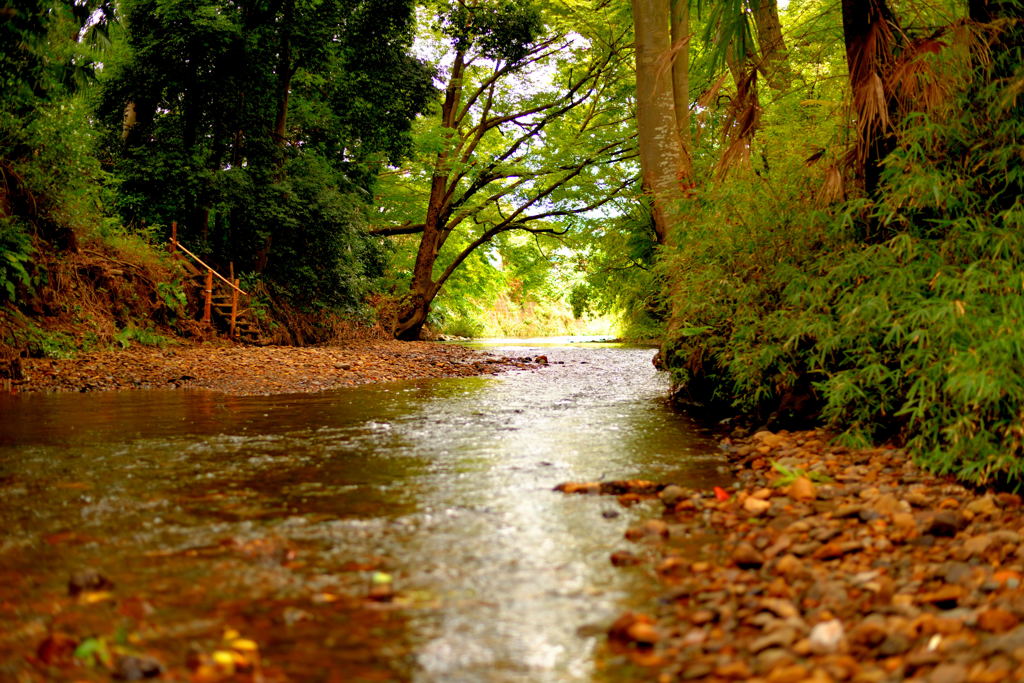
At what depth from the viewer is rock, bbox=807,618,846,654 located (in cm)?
179

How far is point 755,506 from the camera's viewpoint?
315cm

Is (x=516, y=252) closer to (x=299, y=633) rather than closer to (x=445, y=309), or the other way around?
(x=445, y=309)

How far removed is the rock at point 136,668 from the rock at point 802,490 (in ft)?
8.84

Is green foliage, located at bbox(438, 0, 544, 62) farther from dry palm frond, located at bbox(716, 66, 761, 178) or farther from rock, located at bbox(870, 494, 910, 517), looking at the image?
rock, located at bbox(870, 494, 910, 517)

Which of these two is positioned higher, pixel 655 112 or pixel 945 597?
pixel 655 112

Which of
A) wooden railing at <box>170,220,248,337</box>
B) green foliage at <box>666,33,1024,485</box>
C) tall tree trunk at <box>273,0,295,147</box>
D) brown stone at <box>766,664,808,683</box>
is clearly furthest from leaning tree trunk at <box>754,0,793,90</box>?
wooden railing at <box>170,220,248,337</box>

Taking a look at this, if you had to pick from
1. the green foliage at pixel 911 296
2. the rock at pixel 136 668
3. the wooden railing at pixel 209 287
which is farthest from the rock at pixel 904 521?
the wooden railing at pixel 209 287

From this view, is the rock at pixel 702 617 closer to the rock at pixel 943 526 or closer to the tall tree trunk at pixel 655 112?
the rock at pixel 943 526

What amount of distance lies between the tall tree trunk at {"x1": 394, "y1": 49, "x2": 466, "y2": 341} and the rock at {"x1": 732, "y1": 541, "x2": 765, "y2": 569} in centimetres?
1877

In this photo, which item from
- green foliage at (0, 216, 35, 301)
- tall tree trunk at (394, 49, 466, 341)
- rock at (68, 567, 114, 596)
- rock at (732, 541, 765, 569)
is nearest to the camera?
rock at (68, 567, 114, 596)

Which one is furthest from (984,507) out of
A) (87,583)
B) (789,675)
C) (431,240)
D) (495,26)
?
(431,240)

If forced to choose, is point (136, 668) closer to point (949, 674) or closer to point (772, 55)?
point (949, 674)

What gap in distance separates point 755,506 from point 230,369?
343 inches

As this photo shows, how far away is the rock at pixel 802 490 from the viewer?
10.9 ft
